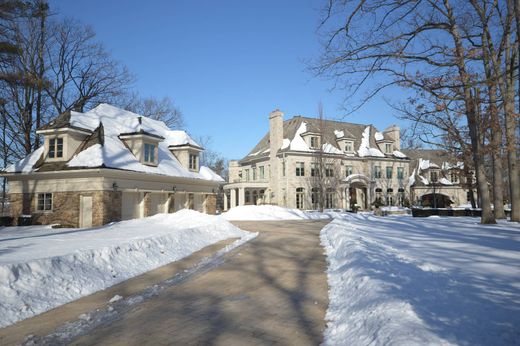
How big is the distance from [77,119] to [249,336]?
74.3 feet

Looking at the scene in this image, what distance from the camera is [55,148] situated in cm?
2206

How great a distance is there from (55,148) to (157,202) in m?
7.42

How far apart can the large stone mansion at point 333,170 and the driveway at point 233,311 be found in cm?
3081

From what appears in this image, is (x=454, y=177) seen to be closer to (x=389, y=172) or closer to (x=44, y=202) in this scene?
(x=389, y=172)

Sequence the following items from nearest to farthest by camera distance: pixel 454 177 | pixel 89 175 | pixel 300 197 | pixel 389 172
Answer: pixel 89 175
pixel 300 197
pixel 454 177
pixel 389 172

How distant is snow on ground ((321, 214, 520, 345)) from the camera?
4.02m

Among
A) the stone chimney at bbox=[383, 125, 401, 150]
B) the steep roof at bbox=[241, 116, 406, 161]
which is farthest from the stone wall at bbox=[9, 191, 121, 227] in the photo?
the stone chimney at bbox=[383, 125, 401, 150]

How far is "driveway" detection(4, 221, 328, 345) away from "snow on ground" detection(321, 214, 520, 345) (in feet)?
1.43

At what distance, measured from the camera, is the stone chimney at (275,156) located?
42.9 meters

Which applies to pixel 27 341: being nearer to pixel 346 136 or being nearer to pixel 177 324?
pixel 177 324

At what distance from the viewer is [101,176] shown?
20.9 m

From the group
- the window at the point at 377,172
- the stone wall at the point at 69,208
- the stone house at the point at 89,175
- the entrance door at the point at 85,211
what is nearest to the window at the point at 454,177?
the window at the point at 377,172

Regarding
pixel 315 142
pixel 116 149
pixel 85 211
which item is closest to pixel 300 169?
pixel 315 142

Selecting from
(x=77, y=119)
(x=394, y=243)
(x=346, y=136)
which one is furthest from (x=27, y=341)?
(x=346, y=136)
